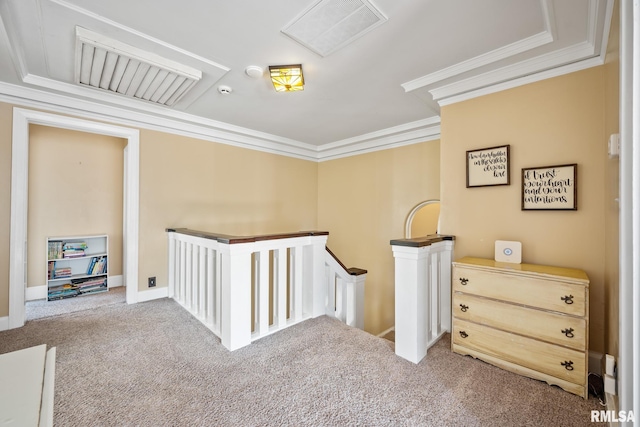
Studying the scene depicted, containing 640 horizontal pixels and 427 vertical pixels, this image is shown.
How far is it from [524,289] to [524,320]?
20cm

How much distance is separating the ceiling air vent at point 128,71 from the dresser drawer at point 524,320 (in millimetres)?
2876

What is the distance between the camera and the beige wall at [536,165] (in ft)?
6.04

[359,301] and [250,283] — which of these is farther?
[359,301]

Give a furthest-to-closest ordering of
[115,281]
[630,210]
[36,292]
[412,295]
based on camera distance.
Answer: [115,281] < [36,292] < [412,295] < [630,210]

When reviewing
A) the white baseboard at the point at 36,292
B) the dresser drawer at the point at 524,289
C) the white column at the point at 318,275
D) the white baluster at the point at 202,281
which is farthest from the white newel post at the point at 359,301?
the white baseboard at the point at 36,292

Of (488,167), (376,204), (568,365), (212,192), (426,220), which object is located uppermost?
(488,167)

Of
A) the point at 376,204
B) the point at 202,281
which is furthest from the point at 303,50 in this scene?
the point at 376,204

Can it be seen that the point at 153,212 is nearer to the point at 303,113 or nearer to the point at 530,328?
the point at 303,113

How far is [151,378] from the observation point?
1.62 metres

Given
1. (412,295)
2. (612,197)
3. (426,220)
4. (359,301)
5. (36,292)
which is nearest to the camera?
(612,197)

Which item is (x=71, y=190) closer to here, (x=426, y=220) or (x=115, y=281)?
(x=115, y=281)

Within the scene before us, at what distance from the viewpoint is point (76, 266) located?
11.6 ft

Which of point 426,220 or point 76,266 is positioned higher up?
point 426,220

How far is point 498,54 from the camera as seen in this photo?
1.99 meters
